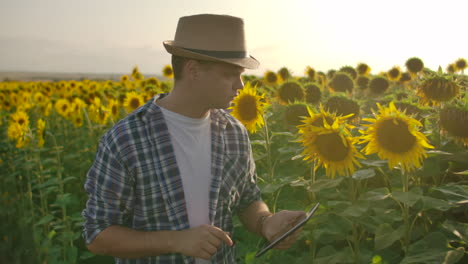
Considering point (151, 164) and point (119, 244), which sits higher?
point (151, 164)

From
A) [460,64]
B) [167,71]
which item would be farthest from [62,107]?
[460,64]

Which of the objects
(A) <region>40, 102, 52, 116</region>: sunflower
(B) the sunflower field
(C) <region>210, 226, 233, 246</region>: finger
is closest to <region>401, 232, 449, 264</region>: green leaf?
(B) the sunflower field

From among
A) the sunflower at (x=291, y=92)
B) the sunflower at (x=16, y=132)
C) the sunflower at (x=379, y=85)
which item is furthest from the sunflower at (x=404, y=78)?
the sunflower at (x=16, y=132)

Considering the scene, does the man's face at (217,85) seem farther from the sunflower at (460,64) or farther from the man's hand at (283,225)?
the sunflower at (460,64)

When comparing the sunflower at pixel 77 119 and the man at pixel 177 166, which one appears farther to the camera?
the sunflower at pixel 77 119

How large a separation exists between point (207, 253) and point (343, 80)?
17.7ft

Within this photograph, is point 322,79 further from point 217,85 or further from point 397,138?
point 217,85

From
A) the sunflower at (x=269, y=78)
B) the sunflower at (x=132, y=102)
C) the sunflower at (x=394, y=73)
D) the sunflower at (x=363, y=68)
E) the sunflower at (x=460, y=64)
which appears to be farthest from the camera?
the sunflower at (x=460, y=64)

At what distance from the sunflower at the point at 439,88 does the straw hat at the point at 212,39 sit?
162 centimetres

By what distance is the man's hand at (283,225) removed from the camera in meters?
2.21

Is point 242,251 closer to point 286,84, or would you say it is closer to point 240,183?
point 240,183

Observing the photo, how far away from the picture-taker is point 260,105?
3.81 m

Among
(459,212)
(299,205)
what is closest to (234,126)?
(299,205)

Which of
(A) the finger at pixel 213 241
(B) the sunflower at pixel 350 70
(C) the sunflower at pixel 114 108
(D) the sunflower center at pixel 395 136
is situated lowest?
(A) the finger at pixel 213 241
